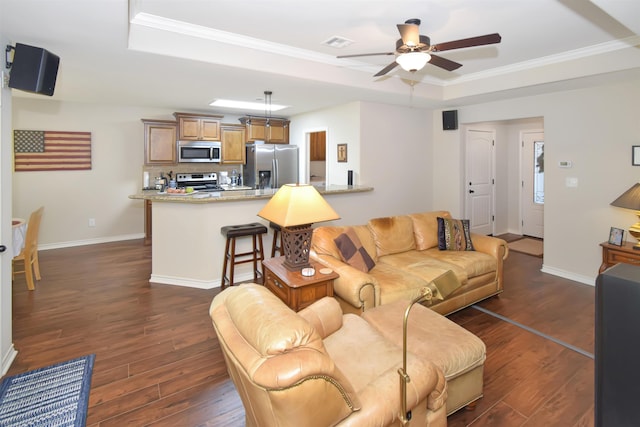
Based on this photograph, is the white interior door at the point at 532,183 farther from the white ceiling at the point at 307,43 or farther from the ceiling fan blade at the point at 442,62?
the ceiling fan blade at the point at 442,62

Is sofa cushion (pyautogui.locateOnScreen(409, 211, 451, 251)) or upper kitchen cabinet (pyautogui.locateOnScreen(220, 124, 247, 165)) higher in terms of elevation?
upper kitchen cabinet (pyautogui.locateOnScreen(220, 124, 247, 165))

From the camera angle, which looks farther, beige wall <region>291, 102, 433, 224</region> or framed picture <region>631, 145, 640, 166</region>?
beige wall <region>291, 102, 433, 224</region>

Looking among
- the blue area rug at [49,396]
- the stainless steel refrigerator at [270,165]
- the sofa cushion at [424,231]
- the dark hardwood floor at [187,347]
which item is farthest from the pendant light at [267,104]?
the blue area rug at [49,396]

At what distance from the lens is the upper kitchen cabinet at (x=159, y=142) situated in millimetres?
5930

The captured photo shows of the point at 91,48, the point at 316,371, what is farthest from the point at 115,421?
the point at 91,48

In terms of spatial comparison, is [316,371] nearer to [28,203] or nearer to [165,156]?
[165,156]

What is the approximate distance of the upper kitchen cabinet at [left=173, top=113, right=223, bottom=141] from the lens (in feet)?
19.8

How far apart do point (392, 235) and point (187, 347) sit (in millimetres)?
2297

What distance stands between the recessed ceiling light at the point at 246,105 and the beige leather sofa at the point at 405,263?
3.24m

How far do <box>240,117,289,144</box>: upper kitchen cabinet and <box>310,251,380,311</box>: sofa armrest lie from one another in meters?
4.65

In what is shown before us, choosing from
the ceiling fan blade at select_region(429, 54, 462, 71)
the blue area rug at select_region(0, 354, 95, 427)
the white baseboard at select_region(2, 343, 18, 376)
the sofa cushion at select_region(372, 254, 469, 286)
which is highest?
the ceiling fan blade at select_region(429, 54, 462, 71)

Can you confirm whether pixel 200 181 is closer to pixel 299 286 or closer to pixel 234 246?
pixel 234 246

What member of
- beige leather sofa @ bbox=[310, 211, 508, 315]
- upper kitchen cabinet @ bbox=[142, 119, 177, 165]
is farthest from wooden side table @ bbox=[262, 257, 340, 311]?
upper kitchen cabinet @ bbox=[142, 119, 177, 165]

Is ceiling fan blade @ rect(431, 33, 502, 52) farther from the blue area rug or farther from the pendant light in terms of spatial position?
the blue area rug
